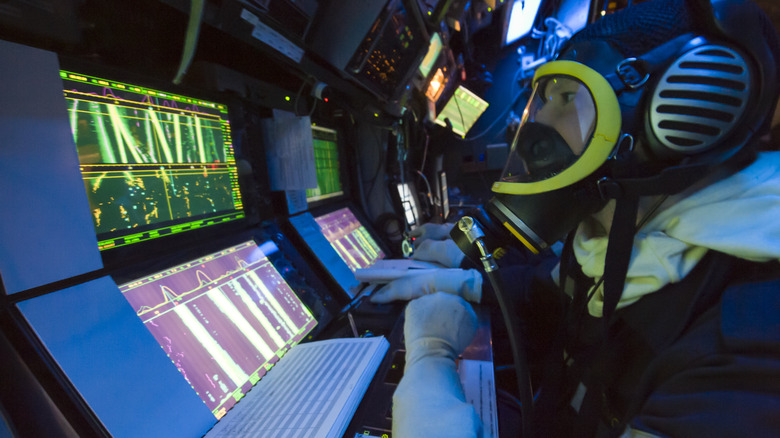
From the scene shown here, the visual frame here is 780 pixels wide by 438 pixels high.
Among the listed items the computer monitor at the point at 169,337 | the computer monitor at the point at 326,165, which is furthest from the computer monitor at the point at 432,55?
the computer monitor at the point at 169,337

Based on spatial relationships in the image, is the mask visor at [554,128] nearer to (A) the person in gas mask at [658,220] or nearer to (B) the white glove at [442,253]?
(A) the person in gas mask at [658,220]

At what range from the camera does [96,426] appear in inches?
18.9

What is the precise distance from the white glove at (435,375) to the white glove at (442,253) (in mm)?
605

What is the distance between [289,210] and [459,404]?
990 millimetres

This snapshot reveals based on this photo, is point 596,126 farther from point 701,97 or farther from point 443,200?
point 443,200

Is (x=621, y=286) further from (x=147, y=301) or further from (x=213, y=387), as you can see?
(x=147, y=301)

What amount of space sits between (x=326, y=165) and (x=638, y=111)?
1.33 m

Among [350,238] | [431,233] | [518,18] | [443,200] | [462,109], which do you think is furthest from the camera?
[462,109]

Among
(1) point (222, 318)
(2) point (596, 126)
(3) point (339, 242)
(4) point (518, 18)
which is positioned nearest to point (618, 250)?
(2) point (596, 126)

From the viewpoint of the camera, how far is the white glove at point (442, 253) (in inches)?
56.3

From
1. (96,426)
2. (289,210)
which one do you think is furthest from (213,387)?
(289,210)

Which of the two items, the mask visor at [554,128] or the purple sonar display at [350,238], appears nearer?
the mask visor at [554,128]

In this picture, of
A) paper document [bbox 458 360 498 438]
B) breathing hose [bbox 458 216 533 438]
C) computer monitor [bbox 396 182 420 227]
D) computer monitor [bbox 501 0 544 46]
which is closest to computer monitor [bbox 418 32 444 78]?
computer monitor [bbox 396 182 420 227]

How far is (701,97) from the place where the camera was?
0.52 m
